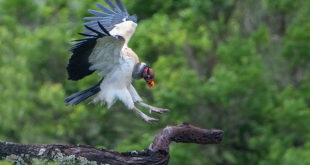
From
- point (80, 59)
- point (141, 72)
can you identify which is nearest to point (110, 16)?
point (141, 72)

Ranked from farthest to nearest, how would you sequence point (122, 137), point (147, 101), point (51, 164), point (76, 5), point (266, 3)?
point (76, 5), point (266, 3), point (122, 137), point (147, 101), point (51, 164)

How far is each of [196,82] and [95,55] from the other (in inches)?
249

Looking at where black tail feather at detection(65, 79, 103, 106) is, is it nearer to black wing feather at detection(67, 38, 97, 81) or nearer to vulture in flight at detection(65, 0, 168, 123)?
vulture in flight at detection(65, 0, 168, 123)

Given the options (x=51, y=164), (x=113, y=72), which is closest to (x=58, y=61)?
(x=113, y=72)

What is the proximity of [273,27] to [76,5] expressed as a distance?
4845 mm

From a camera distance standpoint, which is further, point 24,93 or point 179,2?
point 179,2

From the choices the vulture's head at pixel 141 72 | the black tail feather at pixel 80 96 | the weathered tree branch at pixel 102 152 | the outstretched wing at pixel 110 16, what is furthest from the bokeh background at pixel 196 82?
the weathered tree branch at pixel 102 152

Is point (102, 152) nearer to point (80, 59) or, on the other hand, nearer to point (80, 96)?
point (80, 59)

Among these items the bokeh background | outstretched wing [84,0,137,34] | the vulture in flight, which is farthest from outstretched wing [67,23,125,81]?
the bokeh background

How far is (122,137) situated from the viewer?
14.5 meters

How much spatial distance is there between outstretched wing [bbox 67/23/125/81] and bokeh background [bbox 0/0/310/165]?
16.7 ft

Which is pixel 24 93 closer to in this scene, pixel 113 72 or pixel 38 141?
pixel 38 141

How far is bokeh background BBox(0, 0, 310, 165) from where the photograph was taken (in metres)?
13.6

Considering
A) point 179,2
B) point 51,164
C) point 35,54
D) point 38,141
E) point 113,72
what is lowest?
point 51,164
